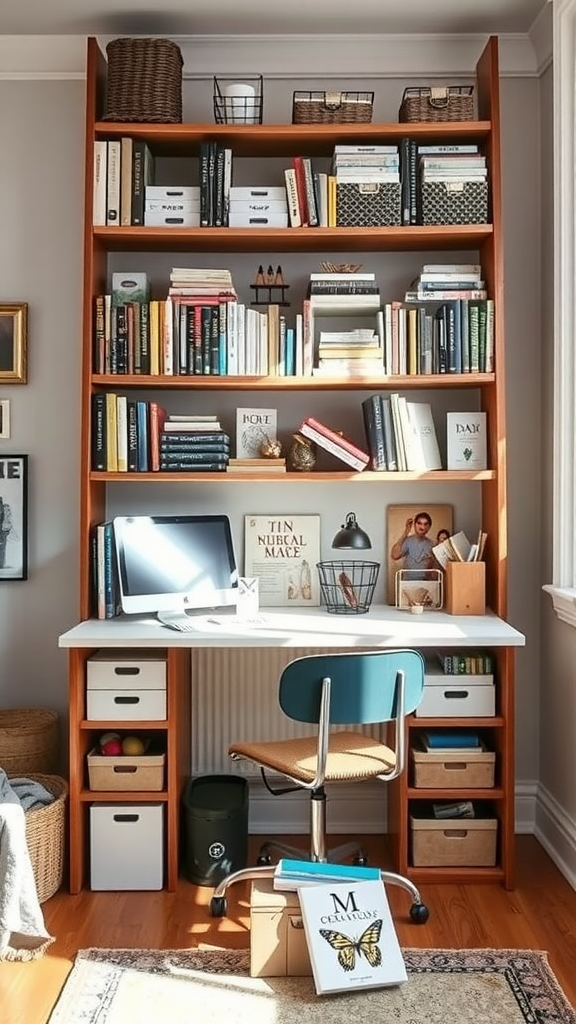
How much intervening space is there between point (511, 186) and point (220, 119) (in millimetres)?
1018

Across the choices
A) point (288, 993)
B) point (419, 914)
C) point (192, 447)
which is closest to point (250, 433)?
point (192, 447)

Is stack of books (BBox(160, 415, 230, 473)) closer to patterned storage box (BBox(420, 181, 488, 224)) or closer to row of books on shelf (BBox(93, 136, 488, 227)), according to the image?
row of books on shelf (BBox(93, 136, 488, 227))

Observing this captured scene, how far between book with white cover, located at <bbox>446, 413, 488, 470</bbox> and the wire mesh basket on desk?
440mm

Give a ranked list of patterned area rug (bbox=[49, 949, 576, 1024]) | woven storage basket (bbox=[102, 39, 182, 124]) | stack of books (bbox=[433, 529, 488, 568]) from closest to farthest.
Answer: patterned area rug (bbox=[49, 949, 576, 1024]) < woven storage basket (bbox=[102, 39, 182, 124]) < stack of books (bbox=[433, 529, 488, 568])

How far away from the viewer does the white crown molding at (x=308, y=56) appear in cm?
334

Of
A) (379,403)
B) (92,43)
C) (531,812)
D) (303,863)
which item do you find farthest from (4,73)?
(531,812)

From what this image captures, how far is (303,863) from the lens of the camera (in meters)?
2.49

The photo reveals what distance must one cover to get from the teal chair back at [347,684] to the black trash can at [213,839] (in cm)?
61

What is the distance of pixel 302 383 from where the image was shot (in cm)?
310

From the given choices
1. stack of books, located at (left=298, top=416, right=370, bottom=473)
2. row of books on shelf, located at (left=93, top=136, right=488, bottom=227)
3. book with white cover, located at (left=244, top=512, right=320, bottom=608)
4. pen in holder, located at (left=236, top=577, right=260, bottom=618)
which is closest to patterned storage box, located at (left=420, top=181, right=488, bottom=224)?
row of books on shelf, located at (left=93, top=136, right=488, bottom=227)

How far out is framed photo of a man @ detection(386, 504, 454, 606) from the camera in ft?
11.1

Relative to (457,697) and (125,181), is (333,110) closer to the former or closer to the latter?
(125,181)

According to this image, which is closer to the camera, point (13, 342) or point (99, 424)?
point (99, 424)

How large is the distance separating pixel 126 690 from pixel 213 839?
0.51m
